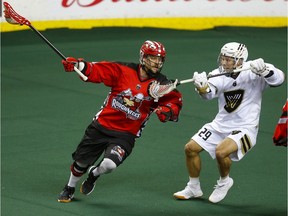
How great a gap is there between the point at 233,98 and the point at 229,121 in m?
0.21

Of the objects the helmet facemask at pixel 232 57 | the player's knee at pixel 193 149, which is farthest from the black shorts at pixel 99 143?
the helmet facemask at pixel 232 57

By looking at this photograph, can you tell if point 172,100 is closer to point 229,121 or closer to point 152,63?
point 152,63

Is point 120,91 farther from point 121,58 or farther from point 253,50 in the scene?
point 253,50

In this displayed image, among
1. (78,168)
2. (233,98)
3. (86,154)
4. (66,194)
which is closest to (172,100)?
(233,98)

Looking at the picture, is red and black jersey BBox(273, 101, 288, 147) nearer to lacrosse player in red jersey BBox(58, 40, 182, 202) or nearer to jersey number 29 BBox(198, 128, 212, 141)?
lacrosse player in red jersey BBox(58, 40, 182, 202)

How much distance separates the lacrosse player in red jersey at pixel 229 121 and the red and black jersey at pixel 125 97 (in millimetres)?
407

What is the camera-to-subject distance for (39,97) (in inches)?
457

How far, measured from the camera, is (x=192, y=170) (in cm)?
774

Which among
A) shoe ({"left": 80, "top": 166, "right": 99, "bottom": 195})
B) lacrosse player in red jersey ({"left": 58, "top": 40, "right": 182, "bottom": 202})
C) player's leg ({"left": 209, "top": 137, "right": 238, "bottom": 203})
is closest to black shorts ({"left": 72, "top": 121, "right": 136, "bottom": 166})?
lacrosse player in red jersey ({"left": 58, "top": 40, "right": 182, "bottom": 202})

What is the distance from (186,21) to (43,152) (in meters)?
7.27

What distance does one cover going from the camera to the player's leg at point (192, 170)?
7691mm

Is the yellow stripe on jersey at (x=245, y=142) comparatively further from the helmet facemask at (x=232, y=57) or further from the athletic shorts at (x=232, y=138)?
the helmet facemask at (x=232, y=57)

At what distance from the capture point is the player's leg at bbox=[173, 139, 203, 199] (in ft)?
25.2

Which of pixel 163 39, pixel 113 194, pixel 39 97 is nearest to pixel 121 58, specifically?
pixel 163 39
